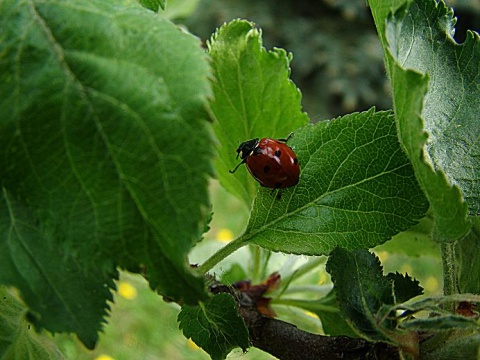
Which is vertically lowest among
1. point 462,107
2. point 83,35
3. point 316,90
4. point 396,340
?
point 396,340

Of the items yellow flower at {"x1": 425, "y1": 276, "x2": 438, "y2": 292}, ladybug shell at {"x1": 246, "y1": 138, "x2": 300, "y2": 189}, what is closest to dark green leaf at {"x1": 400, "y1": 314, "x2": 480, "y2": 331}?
ladybug shell at {"x1": 246, "y1": 138, "x2": 300, "y2": 189}

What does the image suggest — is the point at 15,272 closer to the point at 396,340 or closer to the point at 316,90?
the point at 396,340

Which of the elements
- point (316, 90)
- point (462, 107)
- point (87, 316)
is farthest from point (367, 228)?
point (316, 90)

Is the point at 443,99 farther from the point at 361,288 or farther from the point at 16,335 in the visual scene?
the point at 16,335

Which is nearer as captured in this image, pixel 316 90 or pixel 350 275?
pixel 350 275

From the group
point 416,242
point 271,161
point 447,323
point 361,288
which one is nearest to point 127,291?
point 416,242

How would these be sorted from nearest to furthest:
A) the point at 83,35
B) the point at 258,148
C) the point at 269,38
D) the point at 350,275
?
the point at 83,35
the point at 350,275
the point at 258,148
the point at 269,38

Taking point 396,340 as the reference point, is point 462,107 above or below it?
above
